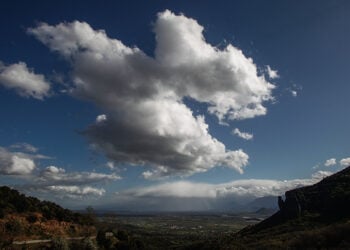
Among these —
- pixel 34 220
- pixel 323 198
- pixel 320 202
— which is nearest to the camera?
pixel 34 220

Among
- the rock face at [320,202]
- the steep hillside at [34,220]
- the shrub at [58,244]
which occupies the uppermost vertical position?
the rock face at [320,202]

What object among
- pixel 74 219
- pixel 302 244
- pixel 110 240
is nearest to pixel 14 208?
pixel 74 219

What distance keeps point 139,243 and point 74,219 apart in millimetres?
18178

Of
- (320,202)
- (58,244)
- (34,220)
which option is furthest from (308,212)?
(58,244)

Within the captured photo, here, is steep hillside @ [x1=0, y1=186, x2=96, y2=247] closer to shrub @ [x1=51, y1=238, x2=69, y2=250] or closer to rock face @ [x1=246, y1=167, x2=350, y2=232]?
shrub @ [x1=51, y1=238, x2=69, y2=250]

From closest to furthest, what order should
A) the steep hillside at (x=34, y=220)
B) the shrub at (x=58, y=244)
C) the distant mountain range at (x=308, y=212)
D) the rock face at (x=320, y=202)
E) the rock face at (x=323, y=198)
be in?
the shrub at (x=58, y=244)
the steep hillside at (x=34, y=220)
the distant mountain range at (x=308, y=212)
the rock face at (x=320, y=202)
the rock face at (x=323, y=198)

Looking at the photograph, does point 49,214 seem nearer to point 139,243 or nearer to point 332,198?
point 139,243

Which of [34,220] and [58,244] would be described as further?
[34,220]

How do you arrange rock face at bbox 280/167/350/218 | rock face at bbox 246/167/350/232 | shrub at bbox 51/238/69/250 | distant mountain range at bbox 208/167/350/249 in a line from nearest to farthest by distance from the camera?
shrub at bbox 51/238/69/250 → distant mountain range at bbox 208/167/350/249 → rock face at bbox 246/167/350/232 → rock face at bbox 280/167/350/218

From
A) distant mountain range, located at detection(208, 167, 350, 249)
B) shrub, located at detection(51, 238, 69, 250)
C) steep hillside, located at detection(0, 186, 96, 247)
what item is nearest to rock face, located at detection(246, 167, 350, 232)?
distant mountain range, located at detection(208, 167, 350, 249)

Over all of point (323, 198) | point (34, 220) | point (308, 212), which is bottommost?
Answer: point (34, 220)

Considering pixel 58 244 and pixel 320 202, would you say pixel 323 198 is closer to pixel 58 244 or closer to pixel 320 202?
pixel 320 202

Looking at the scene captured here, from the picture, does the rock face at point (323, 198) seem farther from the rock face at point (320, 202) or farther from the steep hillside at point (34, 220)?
the steep hillside at point (34, 220)

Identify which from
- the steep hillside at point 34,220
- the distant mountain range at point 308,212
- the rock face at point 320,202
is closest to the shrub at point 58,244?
the steep hillside at point 34,220
